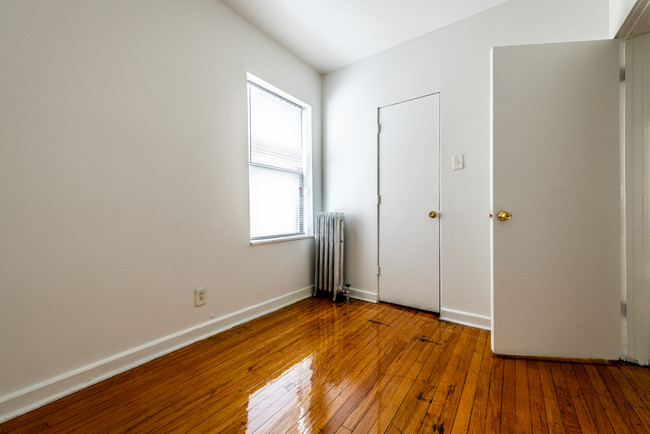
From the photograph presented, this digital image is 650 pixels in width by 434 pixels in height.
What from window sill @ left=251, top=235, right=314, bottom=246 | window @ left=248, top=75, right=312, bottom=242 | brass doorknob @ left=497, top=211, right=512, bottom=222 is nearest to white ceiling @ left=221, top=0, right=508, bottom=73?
window @ left=248, top=75, right=312, bottom=242

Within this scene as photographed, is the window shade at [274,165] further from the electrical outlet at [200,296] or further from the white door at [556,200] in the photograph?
the white door at [556,200]

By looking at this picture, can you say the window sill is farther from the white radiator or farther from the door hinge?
the door hinge

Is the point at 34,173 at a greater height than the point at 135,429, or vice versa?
the point at 34,173

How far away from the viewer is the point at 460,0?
6.76ft

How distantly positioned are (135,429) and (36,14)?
2.04 m

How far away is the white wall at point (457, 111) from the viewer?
1.98m

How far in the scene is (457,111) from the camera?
229 cm

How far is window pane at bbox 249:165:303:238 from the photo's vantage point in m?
2.54

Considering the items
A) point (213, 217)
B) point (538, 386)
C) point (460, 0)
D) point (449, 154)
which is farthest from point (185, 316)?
point (460, 0)

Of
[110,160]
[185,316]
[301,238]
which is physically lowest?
[185,316]

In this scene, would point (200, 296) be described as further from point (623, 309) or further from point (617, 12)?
point (617, 12)

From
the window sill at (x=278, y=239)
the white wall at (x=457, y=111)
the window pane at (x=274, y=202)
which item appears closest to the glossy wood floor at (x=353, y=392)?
the white wall at (x=457, y=111)

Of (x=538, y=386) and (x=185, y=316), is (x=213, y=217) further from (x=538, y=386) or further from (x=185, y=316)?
(x=538, y=386)

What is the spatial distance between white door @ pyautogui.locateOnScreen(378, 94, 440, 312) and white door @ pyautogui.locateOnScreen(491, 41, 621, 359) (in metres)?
0.69
